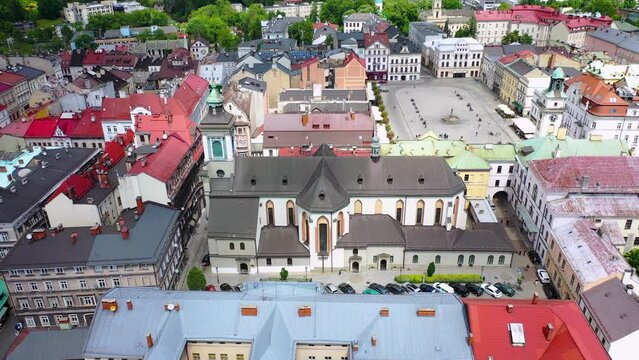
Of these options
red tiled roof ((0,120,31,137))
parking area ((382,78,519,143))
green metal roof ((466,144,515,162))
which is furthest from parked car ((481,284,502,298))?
red tiled roof ((0,120,31,137))

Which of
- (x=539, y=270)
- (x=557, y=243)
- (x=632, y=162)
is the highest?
(x=632, y=162)

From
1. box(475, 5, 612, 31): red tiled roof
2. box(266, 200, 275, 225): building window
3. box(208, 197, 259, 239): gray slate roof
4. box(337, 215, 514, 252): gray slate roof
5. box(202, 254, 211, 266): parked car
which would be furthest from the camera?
box(475, 5, 612, 31): red tiled roof

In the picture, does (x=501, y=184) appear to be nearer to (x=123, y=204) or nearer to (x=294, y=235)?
(x=294, y=235)

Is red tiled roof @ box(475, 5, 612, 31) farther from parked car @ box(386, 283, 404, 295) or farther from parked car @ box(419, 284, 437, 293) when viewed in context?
parked car @ box(386, 283, 404, 295)

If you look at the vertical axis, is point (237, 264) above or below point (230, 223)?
below

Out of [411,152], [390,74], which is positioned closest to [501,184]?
[411,152]

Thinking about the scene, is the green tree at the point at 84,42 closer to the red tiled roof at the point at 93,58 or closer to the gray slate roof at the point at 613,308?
the red tiled roof at the point at 93,58
